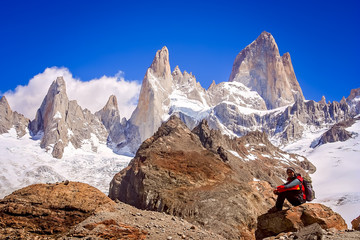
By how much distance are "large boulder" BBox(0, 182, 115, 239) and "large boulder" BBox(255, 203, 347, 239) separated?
22.3ft

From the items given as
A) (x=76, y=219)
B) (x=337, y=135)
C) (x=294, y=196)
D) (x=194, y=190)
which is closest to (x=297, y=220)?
(x=294, y=196)

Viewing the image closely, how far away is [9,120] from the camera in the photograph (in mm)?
185375

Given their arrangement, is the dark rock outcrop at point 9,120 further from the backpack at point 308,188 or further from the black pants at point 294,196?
the backpack at point 308,188

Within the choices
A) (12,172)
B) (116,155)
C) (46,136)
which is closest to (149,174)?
(12,172)

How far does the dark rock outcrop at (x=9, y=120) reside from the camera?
590 ft

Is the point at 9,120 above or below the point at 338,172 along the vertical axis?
above

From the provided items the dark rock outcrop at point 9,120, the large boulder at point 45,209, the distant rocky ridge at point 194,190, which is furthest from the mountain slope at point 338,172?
the dark rock outcrop at point 9,120

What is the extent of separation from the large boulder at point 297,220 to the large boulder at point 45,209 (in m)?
6.81

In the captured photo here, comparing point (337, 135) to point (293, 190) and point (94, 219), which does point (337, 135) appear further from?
point (94, 219)

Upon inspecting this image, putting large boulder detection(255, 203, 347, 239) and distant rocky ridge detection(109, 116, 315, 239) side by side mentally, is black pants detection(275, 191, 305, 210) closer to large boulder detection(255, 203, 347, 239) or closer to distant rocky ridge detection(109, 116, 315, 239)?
large boulder detection(255, 203, 347, 239)

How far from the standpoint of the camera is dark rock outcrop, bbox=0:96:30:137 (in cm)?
17996

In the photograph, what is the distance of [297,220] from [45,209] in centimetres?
1017

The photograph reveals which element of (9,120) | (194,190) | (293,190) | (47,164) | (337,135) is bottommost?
(293,190)

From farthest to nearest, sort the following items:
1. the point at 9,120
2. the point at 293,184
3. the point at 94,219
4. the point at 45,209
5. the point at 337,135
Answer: the point at 9,120 → the point at 337,135 → the point at 45,209 → the point at 293,184 → the point at 94,219
